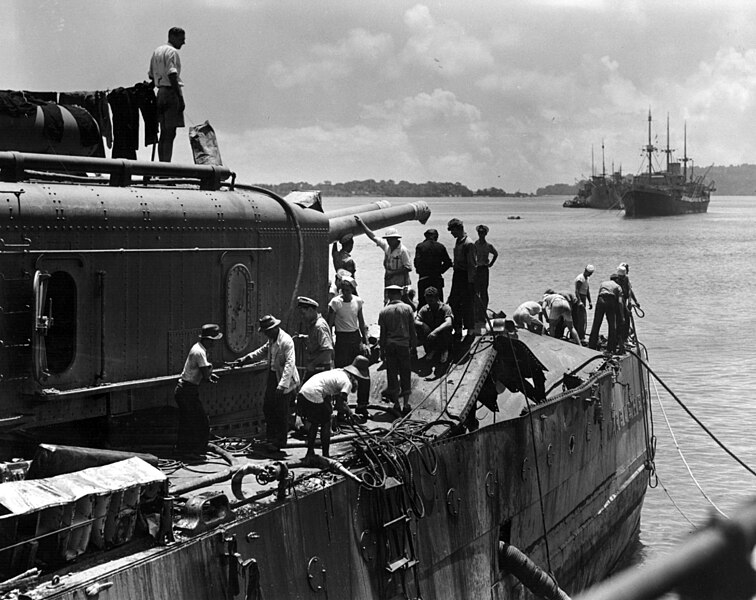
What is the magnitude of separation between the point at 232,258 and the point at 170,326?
105 centimetres

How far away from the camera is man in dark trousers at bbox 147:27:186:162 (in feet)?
36.9

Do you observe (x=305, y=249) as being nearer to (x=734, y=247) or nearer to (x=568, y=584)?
(x=568, y=584)

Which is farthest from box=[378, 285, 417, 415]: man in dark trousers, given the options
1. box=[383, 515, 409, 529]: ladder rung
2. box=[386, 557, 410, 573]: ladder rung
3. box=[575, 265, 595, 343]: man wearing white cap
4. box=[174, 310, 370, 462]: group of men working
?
box=[575, 265, 595, 343]: man wearing white cap

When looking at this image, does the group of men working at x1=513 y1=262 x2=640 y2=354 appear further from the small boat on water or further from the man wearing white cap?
the small boat on water

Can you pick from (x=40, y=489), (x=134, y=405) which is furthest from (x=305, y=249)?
(x=40, y=489)

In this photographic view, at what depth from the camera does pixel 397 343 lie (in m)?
11.8

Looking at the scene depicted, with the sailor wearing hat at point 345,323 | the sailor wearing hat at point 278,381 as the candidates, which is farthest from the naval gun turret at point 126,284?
the sailor wearing hat at point 345,323

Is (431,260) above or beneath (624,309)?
→ above

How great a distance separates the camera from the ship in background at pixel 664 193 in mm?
123750

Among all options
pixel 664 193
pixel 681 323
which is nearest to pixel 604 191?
pixel 664 193

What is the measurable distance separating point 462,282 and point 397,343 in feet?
10.5

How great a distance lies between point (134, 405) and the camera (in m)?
8.95

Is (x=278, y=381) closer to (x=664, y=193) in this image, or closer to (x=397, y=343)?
(x=397, y=343)

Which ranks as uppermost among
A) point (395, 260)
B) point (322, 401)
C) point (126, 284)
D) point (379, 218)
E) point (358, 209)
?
point (358, 209)
